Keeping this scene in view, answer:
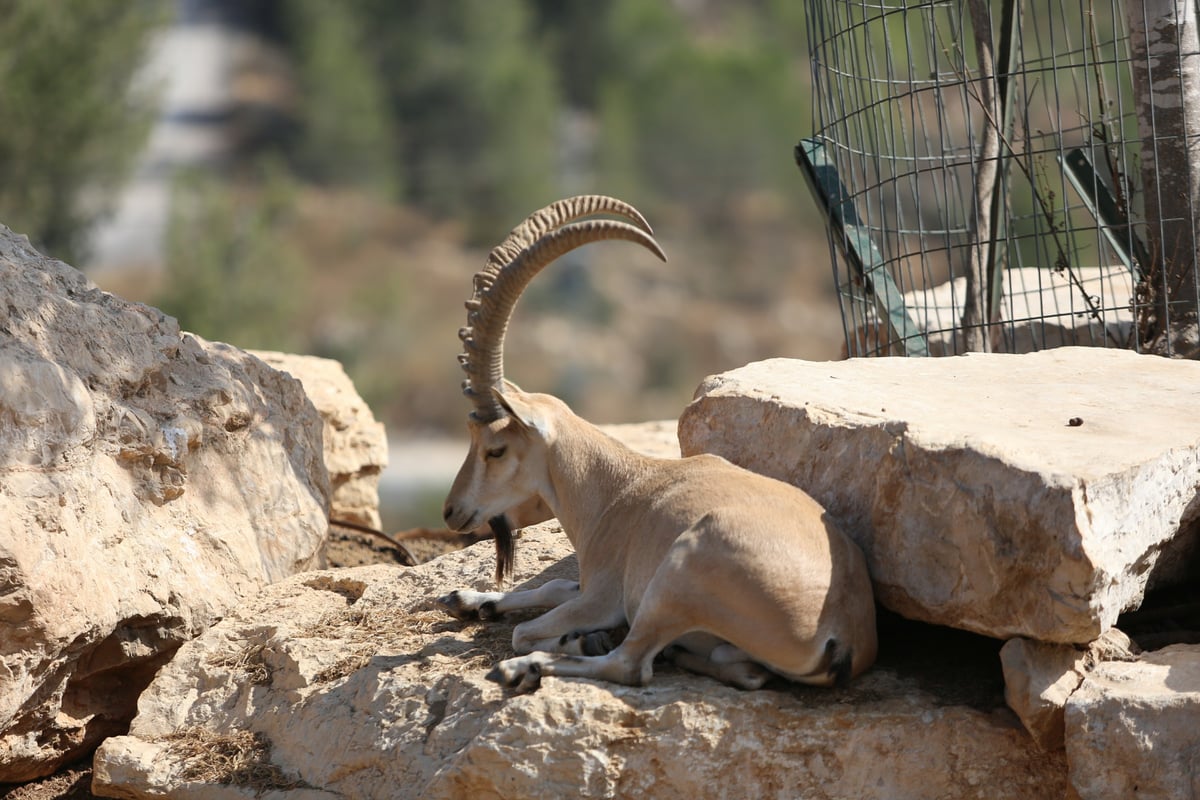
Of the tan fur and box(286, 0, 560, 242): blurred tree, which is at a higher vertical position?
box(286, 0, 560, 242): blurred tree

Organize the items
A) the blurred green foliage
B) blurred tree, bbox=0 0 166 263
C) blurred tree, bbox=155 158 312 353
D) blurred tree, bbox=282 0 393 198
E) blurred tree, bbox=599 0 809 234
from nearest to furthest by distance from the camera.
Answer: blurred tree, bbox=0 0 166 263, blurred tree, bbox=155 158 312 353, blurred tree, bbox=282 0 393 198, the blurred green foliage, blurred tree, bbox=599 0 809 234

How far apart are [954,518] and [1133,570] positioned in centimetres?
62

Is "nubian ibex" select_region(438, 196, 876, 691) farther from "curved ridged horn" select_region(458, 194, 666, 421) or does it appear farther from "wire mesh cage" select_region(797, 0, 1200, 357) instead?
"wire mesh cage" select_region(797, 0, 1200, 357)

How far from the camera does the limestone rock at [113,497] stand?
490cm

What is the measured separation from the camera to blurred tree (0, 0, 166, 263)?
63.3 feet

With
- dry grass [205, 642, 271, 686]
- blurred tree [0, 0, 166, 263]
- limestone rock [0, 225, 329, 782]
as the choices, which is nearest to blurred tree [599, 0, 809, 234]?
blurred tree [0, 0, 166, 263]

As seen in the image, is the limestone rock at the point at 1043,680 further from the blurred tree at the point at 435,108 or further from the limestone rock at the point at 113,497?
the blurred tree at the point at 435,108

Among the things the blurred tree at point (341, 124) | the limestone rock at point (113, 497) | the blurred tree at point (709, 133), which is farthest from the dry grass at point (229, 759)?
the blurred tree at point (709, 133)

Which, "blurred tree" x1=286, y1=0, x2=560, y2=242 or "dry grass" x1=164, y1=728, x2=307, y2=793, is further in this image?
"blurred tree" x1=286, y1=0, x2=560, y2=242

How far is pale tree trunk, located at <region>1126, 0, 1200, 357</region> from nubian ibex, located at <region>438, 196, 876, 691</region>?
3199 millimetres

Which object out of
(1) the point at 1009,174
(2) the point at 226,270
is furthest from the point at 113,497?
(2) the point at 226,270

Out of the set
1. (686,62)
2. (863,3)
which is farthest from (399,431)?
(863,3)

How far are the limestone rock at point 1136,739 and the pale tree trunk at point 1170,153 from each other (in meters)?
3.22

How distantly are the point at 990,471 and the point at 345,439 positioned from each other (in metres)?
4.82
